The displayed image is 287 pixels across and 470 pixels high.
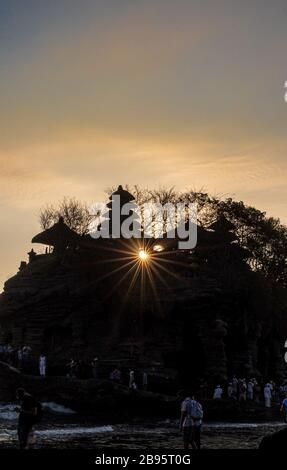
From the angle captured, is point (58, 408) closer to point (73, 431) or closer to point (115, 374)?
point (115, 374)

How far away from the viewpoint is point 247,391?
42125 mm

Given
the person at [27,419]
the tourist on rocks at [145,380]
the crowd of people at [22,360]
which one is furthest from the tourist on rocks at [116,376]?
the person at [27,419]

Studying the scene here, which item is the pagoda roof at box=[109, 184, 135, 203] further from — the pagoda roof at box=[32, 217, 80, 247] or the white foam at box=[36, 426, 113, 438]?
the white foam at box=[36, 426, 113, 438]

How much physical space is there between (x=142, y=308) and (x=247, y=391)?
9114mm

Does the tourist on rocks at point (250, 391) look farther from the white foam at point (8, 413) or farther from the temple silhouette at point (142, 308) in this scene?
the white foam at point (8, 413)

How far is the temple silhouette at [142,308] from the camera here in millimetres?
44844

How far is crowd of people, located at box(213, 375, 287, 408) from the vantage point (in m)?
39.4

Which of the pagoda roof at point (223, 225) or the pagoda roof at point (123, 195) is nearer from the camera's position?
the pagoda roof at point (223, 225)

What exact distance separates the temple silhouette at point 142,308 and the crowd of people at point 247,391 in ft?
6.03

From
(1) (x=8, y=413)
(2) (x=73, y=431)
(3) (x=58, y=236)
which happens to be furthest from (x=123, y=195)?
(2) (x=73, y=431)

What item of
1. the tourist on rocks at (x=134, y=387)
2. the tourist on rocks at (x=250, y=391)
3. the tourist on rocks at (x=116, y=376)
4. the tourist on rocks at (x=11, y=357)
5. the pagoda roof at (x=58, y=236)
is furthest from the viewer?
the pagoda roof at (x=58, y=236)

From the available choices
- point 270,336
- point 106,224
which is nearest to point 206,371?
point 270,336
